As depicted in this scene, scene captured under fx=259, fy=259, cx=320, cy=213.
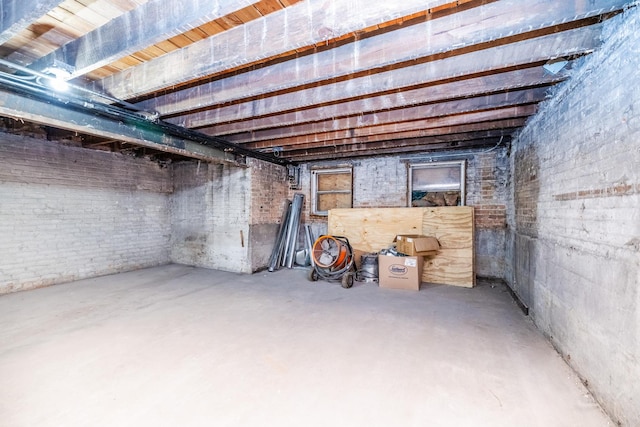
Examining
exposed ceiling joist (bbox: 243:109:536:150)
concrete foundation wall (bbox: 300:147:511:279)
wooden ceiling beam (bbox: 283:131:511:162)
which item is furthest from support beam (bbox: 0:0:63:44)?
concrete foundation wall (bbox: 300:147:511:279)

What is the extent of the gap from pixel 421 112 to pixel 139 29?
8.75ft

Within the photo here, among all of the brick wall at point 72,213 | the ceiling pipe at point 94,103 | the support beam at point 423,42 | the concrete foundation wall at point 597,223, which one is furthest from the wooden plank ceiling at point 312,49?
the brick wall at point 72,213

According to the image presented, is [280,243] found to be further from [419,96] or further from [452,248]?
[419,96]

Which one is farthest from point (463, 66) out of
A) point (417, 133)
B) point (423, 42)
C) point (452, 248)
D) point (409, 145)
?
point (452, 248)

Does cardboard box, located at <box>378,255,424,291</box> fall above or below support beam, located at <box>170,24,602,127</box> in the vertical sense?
below

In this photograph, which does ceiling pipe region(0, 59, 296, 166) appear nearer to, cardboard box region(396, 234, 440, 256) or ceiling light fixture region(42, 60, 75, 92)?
ceiling light fixture region(42, 60, 75, 92)

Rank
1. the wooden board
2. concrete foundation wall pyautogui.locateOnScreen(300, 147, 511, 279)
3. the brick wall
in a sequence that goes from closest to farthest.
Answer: the brick wall → concrete foundation wall pyautogui.locateOnScreen(300, 147, 511, 279) → the wooden board

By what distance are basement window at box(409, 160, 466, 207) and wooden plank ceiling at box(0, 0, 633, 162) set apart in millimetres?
1912

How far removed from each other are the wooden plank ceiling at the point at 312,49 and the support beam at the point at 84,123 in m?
0.04

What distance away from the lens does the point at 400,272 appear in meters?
3.99

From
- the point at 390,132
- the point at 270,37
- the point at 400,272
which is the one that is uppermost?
the point at 270,37

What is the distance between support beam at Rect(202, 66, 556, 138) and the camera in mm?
2178

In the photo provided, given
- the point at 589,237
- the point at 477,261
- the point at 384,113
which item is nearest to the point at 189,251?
the point at 384,113

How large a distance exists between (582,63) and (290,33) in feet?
7.06
